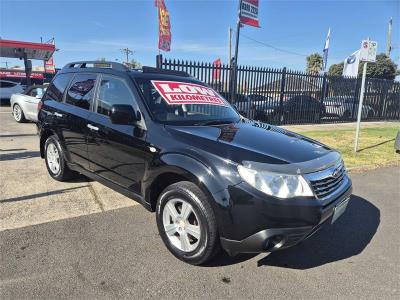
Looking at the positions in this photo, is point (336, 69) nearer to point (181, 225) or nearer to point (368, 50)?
point (368, 50)

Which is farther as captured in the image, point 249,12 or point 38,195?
point 249,12

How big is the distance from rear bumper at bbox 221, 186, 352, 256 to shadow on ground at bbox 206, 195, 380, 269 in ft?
1.31

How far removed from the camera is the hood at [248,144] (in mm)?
3049

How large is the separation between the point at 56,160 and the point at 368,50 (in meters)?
7.31

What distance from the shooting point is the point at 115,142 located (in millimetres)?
4012

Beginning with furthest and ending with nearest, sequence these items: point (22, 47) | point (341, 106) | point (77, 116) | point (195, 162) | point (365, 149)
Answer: point (22, 47) → point (341, 106) → point (365, 149) → point (77, 116) → point (195, 162)

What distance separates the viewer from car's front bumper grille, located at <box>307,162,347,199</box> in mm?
3031

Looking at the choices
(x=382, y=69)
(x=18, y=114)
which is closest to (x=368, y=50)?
(x=18, y=114)

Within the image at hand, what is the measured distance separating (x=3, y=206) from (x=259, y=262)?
10.7 ft

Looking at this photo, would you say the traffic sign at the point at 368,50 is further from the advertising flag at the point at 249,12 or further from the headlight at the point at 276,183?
the advertising flag at the point at 249,12

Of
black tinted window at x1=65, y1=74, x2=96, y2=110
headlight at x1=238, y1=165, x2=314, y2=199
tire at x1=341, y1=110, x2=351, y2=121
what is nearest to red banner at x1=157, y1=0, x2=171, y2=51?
tire at x1=341, y1=110, x2=351, y2=121

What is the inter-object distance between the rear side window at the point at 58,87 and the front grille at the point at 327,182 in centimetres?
387

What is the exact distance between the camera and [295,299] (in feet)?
9.38

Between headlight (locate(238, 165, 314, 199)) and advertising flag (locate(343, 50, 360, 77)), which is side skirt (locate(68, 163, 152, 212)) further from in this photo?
advertising flag (locate(343, 50, 360, 77))
